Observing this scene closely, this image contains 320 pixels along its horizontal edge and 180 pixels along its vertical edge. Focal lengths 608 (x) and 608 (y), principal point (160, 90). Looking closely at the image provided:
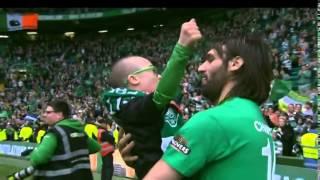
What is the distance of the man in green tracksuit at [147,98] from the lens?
91.5 inches

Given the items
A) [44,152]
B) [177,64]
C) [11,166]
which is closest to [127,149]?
[177,64]

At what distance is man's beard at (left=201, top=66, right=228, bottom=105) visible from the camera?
2.09 metres

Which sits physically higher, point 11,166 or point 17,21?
point 17,21

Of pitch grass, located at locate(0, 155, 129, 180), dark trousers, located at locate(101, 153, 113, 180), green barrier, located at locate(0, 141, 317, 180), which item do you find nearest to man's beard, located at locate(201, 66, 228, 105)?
green barrier, located at locate(0, 141, 317, 180)

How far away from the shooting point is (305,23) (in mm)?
21016

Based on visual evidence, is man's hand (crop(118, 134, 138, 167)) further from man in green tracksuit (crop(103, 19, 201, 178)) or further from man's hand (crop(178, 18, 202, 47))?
man's hand (crop(178, 18, 202, 47))

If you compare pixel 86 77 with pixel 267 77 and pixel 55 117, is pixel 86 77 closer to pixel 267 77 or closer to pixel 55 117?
pixel 55 117

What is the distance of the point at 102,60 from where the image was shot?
1288 inches

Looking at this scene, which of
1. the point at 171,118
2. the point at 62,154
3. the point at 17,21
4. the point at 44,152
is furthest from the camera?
the point at 17,21

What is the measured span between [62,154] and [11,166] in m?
11.3

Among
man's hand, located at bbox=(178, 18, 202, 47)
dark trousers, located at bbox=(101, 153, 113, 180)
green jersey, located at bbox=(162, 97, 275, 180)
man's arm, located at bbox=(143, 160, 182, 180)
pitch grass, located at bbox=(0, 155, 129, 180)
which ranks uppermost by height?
man's hand, located at bbox=(178, 18, 202, 47)

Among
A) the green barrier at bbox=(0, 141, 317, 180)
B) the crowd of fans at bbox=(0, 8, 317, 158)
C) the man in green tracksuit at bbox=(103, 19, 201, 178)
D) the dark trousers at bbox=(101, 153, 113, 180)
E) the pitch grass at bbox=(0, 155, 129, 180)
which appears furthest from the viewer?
the crowd of fans at bbox=(0, 8, 317, 158)

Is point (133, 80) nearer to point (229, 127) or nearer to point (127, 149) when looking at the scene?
point (127, 149)

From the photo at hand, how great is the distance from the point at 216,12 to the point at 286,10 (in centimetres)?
584
